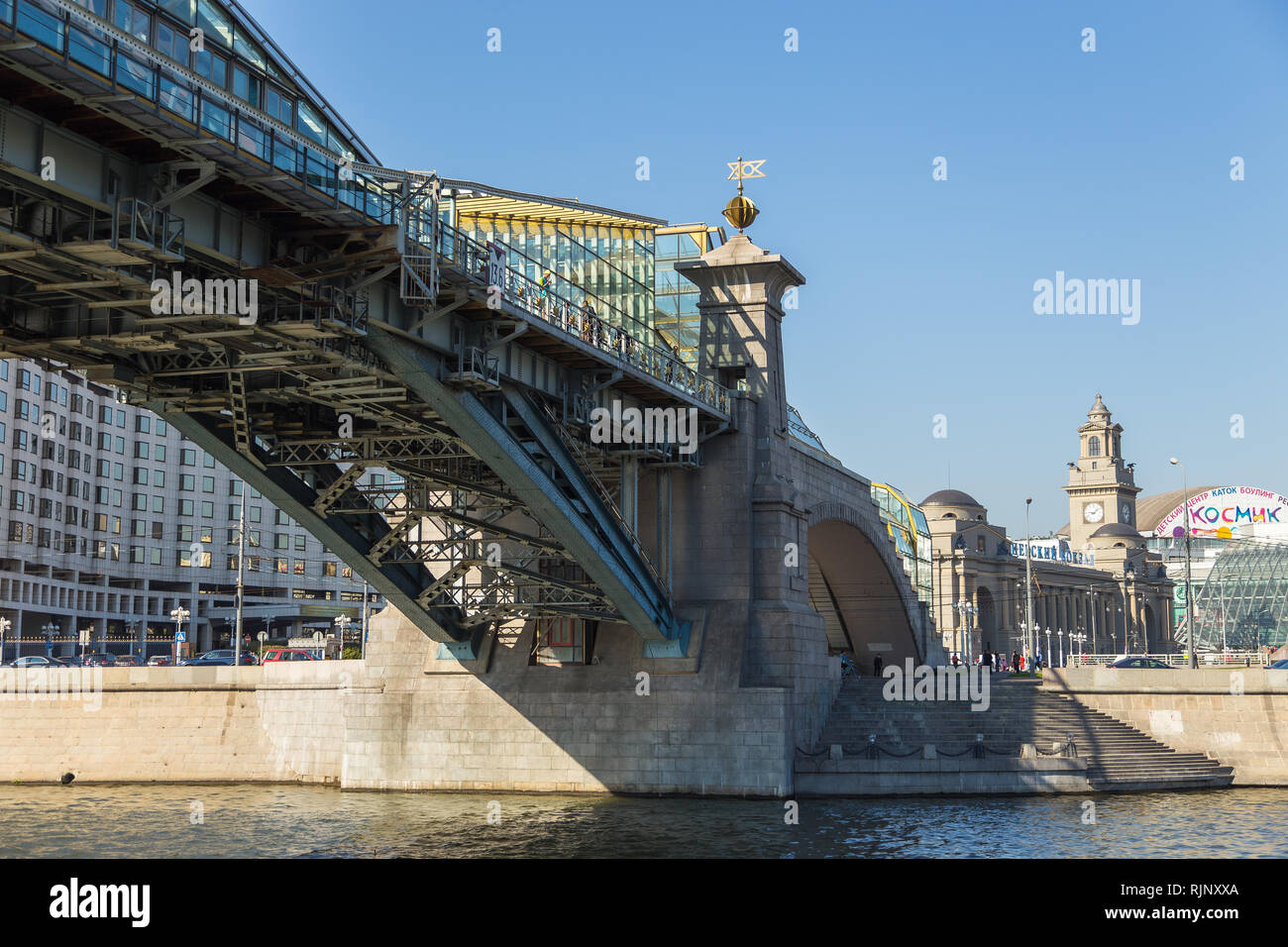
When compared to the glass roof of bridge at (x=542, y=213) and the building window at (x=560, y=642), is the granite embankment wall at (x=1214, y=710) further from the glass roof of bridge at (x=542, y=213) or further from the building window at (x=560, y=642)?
the glass roof of bridge at (x=542, y=213)

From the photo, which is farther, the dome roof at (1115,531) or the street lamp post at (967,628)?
the dome roof at (1115,531)

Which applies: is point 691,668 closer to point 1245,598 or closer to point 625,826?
point 625,826

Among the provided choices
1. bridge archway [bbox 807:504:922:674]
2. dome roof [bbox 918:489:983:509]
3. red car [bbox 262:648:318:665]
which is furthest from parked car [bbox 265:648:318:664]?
dome roof [bbox 918:489:983:509]

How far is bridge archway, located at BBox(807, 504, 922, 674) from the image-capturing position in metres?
53.9

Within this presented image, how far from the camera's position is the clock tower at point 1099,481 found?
15962 centimetres

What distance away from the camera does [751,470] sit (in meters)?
38.7

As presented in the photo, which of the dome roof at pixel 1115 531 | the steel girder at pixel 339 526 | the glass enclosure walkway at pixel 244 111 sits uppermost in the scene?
the dome roof at pixel 1115 531

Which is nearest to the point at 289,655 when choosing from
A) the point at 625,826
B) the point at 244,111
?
the point at 625,826

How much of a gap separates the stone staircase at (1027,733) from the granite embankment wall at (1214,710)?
1.74 feet

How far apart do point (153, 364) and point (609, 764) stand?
654 inches

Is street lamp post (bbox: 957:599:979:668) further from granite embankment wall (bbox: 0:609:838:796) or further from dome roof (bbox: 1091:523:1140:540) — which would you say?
dome roof (bbox: 1091:523:1140:540)

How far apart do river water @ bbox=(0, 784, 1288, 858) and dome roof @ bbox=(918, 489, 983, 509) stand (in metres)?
91.7

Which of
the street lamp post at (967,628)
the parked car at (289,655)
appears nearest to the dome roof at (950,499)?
the street lamp post at (967,628)

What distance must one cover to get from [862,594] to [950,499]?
241 ft
